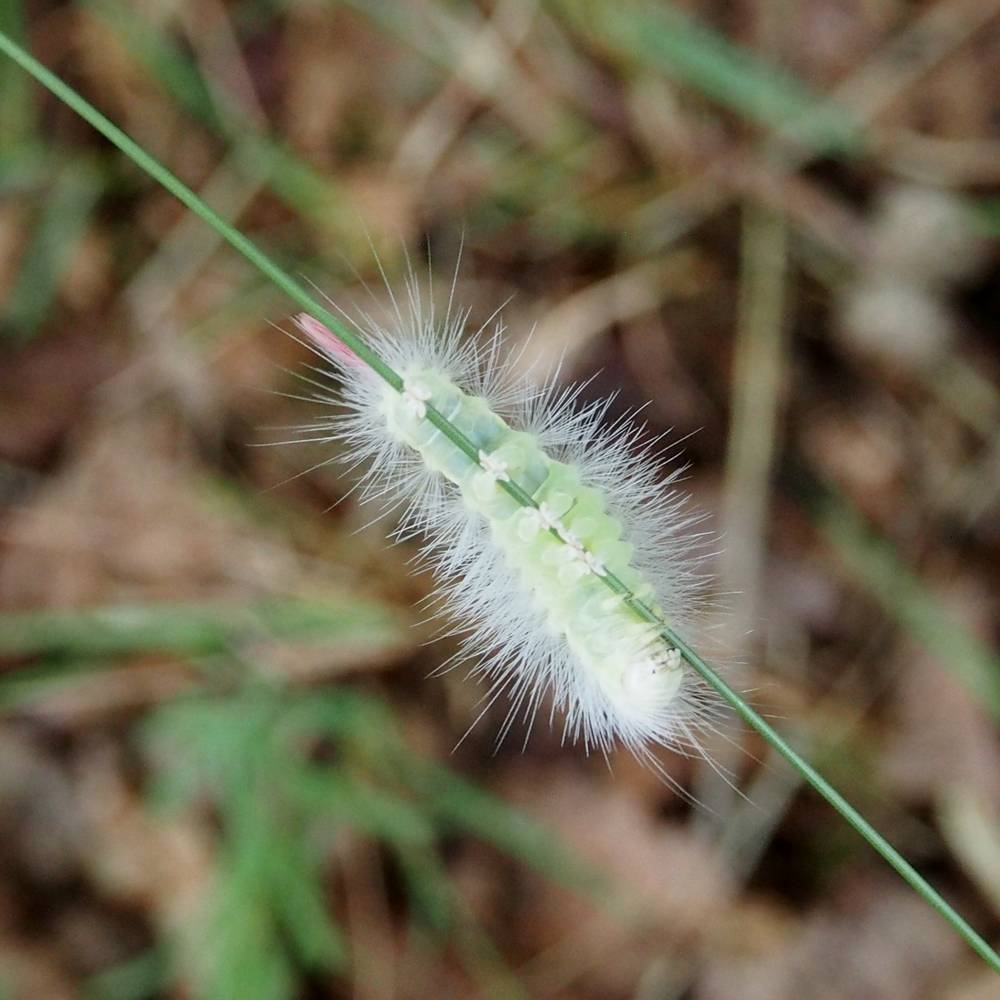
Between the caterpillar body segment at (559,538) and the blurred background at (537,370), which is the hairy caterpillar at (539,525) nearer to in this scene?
the caterpillar body segment at (559,538)

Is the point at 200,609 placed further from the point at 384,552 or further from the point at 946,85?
the point at 946,85

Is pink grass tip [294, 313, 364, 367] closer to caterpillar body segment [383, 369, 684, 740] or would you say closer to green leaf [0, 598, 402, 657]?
caterpillar body segment [383, 369, 684, 740]

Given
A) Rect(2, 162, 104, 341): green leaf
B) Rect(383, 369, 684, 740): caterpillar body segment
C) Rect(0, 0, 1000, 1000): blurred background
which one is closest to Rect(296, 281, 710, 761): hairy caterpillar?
Rect(383, 369, 684, 740): caterpillar body segment

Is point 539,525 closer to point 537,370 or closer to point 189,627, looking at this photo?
point 537,370

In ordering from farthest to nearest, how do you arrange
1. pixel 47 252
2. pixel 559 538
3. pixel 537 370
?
pixel 47 252, pixel 537 370, pixel 559 538

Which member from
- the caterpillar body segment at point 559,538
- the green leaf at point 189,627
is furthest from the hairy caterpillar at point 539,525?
the green leaf at point 189,627

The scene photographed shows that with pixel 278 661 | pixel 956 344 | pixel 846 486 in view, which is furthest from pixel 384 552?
pixel 956 344

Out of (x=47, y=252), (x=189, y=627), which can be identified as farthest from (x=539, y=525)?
(x=47, y=252)
